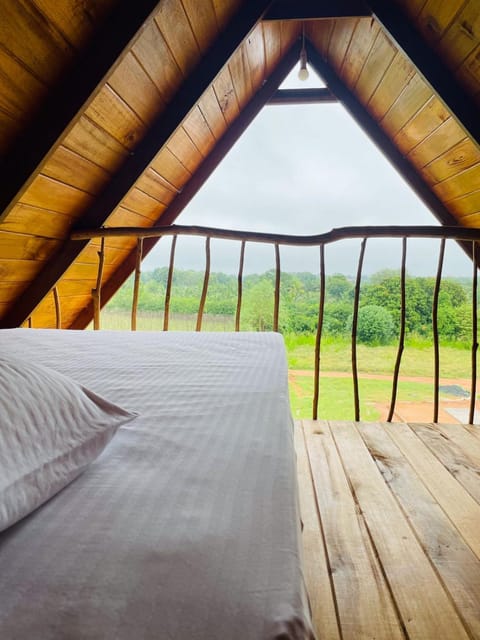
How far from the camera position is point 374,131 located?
2984 mm

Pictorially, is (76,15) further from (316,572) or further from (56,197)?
(316,572)

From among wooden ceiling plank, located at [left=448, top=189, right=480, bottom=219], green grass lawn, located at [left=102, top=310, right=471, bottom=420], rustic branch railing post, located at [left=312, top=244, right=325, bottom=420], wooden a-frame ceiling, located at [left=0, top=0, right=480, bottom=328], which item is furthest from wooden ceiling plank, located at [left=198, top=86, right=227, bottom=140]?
wooden ceiling plank, located at [left=448, top=189, right=480, bottom=219]

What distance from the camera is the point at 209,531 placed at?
0.33m

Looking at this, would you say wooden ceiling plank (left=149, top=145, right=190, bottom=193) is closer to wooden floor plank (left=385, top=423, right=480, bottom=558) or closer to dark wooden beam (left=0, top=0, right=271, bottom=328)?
dark wooden beam (left=0, top=0, right=271, bottom=328)

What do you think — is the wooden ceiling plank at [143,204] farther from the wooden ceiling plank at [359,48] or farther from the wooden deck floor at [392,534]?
the wooden deck floor at [392,534]

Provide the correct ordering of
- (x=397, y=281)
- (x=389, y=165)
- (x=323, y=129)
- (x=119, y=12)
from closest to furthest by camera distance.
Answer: (x=119, y=12)
(x=389, y=165)
(x=397, y=281)
(x=323, y=129)

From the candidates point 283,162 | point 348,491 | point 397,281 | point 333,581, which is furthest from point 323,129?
point 333,581

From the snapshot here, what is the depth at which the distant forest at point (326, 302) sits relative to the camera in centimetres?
313

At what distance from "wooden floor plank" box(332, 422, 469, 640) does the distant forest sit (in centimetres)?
187

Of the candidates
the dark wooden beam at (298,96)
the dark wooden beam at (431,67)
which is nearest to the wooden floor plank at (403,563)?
the dark wooden beam at (431,67)

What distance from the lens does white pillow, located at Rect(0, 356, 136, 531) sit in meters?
0.35

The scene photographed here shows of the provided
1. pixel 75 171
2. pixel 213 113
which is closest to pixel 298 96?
pixel 213 113

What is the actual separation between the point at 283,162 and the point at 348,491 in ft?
13.1

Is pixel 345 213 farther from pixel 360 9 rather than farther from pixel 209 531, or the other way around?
pixel 209 531
